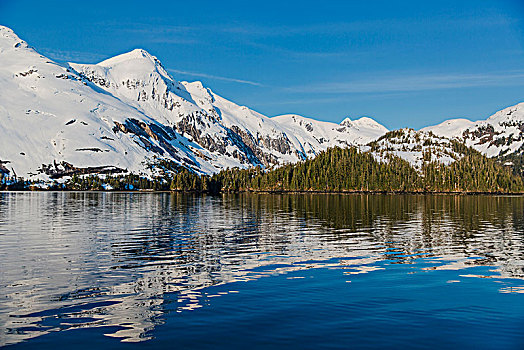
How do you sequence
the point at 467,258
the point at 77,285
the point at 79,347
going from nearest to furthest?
the point at 79,347
the point at 77,285
the point at 467,258

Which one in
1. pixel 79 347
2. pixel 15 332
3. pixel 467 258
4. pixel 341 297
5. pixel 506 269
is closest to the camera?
pixel 79 347

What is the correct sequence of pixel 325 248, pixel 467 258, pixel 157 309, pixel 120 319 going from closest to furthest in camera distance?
pixel 120 319, pixel 157 309, pixel 467 258, pixel 325 248

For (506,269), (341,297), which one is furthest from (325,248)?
(341,297)

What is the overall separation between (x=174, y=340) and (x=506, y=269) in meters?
30.8

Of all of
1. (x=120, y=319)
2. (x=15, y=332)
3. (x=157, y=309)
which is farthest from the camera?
(x=157, y=309)

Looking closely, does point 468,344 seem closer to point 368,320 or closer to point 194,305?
point 368,320

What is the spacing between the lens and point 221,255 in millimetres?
45469

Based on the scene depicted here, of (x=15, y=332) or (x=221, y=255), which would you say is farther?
(x=221, y=255)

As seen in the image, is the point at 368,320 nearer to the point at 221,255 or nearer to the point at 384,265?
the point at 384,265

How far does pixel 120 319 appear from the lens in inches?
953

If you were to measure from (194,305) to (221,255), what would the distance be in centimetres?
1869

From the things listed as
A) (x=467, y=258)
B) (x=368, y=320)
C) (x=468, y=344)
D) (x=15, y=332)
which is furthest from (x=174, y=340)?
(x=467, y=258)

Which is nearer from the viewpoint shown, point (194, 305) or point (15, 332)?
point (15, 332)

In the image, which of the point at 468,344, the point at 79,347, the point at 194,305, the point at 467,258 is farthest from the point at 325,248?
the point at 79,347
